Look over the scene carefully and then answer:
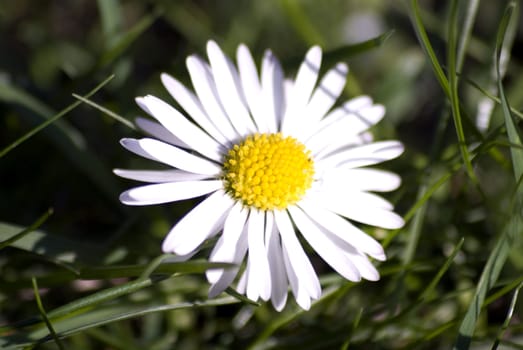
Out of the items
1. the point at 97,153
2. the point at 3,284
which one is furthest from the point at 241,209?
the point at 97,153

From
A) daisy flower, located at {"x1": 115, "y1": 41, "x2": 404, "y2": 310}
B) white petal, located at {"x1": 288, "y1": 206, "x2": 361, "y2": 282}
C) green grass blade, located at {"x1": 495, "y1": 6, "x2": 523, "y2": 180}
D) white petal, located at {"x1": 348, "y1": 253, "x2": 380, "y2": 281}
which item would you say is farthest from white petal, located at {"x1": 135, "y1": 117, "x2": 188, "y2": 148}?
green grass blade, located at {"x1": 495, "y1": 6, "x2": 523, "y2": 180}

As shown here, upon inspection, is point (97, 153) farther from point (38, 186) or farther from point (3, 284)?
point (3, 284)

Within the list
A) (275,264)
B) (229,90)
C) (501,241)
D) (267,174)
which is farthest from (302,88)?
(501,241)

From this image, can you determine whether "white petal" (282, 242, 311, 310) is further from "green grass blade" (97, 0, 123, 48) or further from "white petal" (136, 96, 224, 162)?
"green grass blade" (97, 0, 123, 48)

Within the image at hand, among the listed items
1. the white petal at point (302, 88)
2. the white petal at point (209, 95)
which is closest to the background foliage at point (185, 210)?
the white petal at point (302, 88)

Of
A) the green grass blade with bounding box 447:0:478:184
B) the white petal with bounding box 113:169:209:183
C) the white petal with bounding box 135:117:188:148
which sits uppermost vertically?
the white petal with bounding box 135:117:188:148
